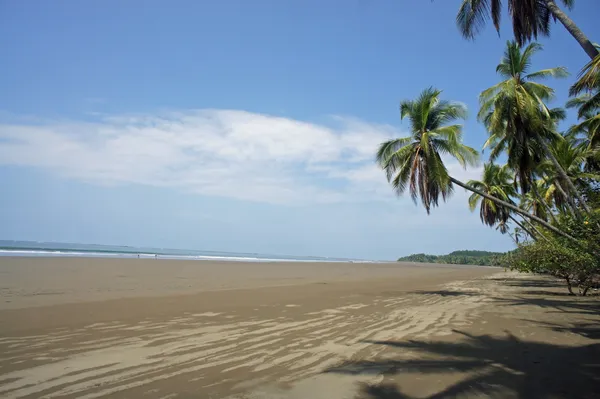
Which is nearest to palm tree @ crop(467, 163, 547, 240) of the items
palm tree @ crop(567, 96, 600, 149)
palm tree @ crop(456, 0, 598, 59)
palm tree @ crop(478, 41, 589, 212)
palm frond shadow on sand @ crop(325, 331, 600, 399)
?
palm tree @ crop(567, 96, 600, 149)

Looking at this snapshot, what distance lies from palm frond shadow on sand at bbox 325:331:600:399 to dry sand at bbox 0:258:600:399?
0.02m

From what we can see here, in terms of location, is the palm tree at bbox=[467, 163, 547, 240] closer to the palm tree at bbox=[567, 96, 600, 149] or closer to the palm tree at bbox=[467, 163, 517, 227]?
the palm tree at bbox=[467, 163, 517, 227]

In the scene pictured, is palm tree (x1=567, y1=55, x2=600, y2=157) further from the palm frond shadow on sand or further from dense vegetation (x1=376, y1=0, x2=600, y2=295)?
the palm frond shadow on sand

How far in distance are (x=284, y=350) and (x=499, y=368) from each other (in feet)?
→ 10.8

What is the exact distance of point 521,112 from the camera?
13.9m

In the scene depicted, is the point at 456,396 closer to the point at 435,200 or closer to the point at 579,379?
the point at 579,379

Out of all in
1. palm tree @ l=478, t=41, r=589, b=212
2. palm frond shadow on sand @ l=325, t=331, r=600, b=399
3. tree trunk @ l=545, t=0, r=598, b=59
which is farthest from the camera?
palm tree @ l=478, t=41, r=589, b=212

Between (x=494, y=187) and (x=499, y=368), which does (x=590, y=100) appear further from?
(x=499, y=368)

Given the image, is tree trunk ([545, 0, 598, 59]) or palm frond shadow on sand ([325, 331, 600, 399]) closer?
palm frond shadow on sand ([325, 331, 600, 399])

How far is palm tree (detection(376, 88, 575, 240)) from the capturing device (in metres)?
16.3

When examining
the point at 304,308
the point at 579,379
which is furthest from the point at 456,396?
the point at 304,308

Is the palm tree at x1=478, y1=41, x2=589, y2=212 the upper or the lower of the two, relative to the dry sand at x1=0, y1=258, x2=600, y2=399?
upper

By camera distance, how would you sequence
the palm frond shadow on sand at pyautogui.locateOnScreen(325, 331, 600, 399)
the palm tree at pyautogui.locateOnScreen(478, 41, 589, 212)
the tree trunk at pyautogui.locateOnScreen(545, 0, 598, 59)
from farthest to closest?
1. the palm tree at pyautogui.locateOnScreen(478, 41, 589, 212)
2. the tree trunk at pyautogui.locateOnScreen(545, 0, 598, 59)
3. the palm frond shadow on sand at pyautogui.locateOnScreen(325, 331, 600, 399)

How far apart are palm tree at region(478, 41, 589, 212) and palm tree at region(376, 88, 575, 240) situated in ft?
5.07
